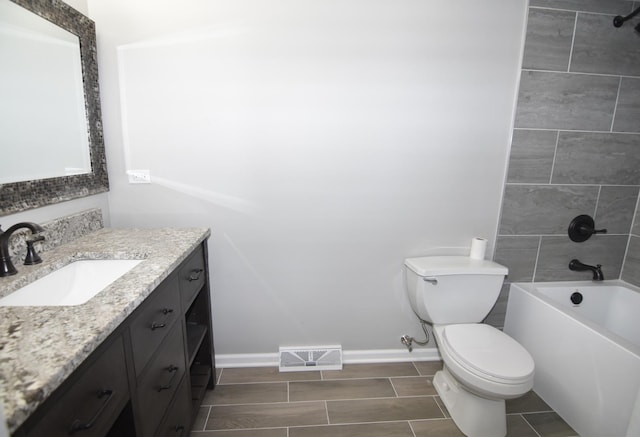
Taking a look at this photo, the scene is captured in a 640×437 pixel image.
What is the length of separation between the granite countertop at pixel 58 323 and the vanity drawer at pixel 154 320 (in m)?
0.07

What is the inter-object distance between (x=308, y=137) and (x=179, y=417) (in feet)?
4.72

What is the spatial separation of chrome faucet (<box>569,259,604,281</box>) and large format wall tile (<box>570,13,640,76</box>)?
116 centimetres

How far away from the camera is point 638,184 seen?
6.72 ft

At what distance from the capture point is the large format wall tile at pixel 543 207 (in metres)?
1.98

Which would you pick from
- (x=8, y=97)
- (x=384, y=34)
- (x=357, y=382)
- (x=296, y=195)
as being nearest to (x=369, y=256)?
(x=296, y=195)

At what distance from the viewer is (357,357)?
2104mm

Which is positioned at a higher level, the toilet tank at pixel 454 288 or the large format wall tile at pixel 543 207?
the large format wall tile at pixel 543 207

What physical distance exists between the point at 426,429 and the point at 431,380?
38 centimetres

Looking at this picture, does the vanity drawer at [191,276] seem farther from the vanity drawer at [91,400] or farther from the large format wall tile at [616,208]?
the large format wall tile at [616,208]

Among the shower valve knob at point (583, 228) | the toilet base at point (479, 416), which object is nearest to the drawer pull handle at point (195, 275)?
the toilet base at point (479, 416)

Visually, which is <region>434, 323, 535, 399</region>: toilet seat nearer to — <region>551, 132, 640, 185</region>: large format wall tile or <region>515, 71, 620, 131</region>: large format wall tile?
<region>551, 132, 640, 185</region>: large format wall tile

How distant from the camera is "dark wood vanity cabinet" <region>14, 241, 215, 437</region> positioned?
2.21ft

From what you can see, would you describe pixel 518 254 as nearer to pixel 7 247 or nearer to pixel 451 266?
pixel 451 266

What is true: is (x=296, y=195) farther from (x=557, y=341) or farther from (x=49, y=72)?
(x=557, y=341)
